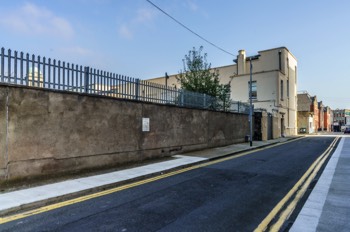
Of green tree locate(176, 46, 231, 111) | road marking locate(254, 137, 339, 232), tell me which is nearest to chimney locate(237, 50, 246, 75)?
green tree locate(176, 46, 231, 111)

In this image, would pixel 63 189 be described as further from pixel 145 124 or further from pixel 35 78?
pixel 145 124

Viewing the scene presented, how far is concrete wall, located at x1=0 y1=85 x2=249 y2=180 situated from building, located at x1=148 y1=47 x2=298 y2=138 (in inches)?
818

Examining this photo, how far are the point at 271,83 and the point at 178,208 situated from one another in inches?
1330

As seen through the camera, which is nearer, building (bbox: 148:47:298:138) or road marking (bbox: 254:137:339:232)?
road marking (bbox: 254:137:339:232)

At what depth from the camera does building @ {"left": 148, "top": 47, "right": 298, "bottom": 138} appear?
36.2 metres

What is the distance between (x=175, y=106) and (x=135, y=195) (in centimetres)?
813

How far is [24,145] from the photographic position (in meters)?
7.73

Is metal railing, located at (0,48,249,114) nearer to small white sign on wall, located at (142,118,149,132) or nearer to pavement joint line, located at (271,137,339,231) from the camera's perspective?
small white sign on wall, located at (142,118,149,132)

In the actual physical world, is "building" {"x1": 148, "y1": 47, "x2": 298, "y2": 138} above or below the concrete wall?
above

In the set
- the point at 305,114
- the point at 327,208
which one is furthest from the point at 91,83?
the point at 305,114

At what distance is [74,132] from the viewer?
9164 millimetres

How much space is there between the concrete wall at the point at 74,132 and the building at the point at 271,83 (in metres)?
20.8

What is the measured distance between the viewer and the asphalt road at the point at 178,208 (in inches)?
187

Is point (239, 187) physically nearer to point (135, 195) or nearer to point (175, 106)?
point (135, 195)
